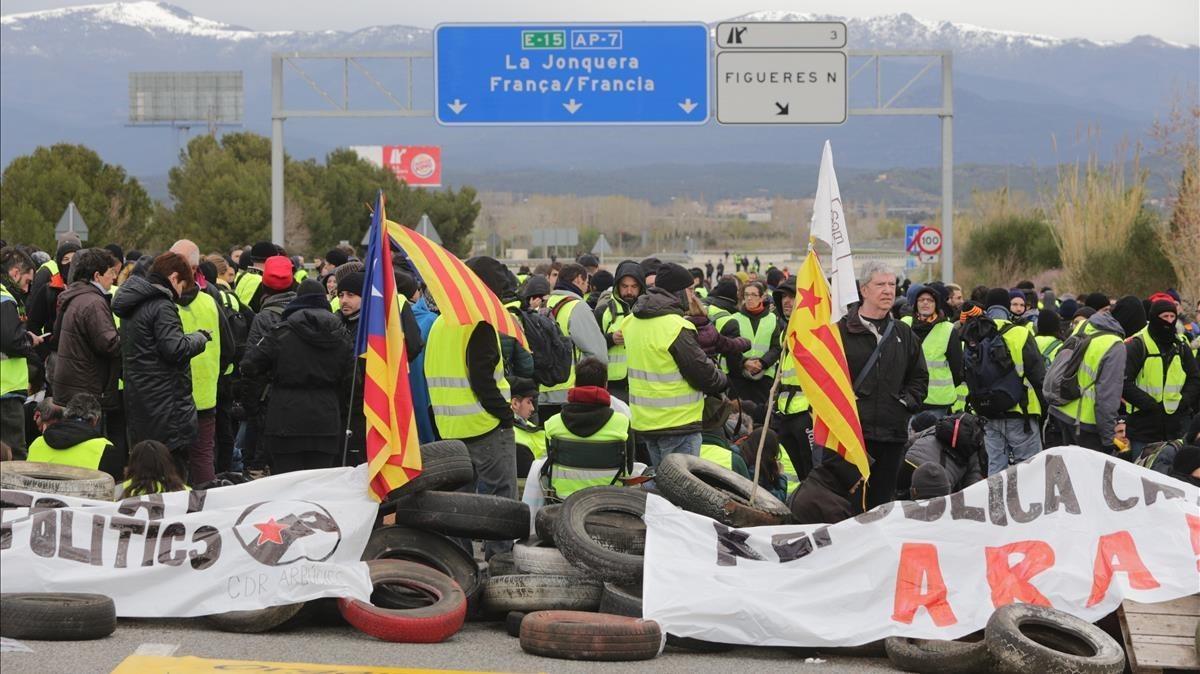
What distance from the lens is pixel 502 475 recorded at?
437 inches

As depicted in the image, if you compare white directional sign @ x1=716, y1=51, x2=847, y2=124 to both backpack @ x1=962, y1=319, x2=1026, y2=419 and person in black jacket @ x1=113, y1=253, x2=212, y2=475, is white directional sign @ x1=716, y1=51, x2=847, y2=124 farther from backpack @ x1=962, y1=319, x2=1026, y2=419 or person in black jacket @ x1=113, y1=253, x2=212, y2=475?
person in black jacket @ x1=113, y1=253, x2=212, y2=475

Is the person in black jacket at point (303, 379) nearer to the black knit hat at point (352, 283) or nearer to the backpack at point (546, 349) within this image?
the black knit hat at point (352, 283)

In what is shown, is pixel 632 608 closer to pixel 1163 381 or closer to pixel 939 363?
pixel 939 363

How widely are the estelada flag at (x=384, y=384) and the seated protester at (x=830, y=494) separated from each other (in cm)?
246

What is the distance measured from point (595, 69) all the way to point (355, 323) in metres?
19.2

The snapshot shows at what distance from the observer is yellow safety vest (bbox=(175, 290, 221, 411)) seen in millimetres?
12242

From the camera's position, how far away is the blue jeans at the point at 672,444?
1195cm

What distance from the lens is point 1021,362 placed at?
47.4 feet

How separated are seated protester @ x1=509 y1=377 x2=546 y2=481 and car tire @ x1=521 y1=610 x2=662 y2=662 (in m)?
4.09

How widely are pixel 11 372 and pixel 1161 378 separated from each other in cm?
939

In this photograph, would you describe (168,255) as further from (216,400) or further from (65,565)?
(65,565)

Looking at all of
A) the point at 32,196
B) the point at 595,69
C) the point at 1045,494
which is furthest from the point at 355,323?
the point at 32,196

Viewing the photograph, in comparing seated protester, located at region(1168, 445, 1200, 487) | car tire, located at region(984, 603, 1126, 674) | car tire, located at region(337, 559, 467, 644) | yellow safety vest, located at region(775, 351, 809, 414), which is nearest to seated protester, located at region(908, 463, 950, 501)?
seated protester, located at region(1168, 445, 1200, 487)

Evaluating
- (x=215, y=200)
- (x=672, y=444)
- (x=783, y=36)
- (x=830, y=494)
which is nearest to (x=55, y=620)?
(x=830, y=494)
